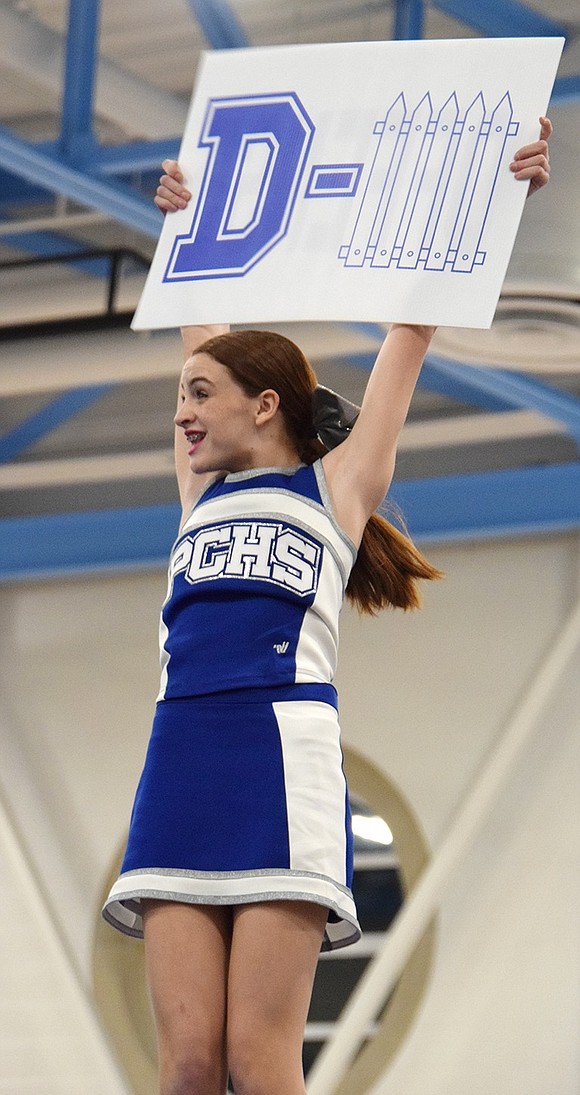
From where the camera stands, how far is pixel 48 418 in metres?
7.10

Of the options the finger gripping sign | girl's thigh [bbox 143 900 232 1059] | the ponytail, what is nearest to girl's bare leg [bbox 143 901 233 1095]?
girl's thigh [bbox 143 900 232 1059]

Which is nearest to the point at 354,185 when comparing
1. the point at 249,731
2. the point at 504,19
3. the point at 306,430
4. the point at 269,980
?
the point at 306,430

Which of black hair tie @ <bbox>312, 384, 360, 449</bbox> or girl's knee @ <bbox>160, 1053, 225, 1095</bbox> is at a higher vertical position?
black hair tie @ <bbox>312, 384, 360, 449</bbox>

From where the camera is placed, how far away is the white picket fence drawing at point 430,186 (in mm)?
2199

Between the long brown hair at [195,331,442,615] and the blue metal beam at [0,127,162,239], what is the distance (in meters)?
2.53

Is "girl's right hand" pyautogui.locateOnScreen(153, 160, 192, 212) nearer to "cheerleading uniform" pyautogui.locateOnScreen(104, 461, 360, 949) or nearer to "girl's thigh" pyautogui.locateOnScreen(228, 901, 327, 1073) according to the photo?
"cheerleading uniform" pyautogui.locateOnScreen(104, 461, 360, 949)

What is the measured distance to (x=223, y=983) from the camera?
1937 mm

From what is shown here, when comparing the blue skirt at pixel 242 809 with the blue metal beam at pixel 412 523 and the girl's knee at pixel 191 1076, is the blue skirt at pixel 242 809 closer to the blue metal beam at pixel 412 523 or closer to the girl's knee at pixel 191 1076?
the girl's knee at pixel 191 1076

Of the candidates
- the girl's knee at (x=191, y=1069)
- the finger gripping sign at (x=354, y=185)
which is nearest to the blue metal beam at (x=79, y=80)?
the finger gripping sign at (x=354, y=185)

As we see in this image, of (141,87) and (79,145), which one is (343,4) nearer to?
(141,87)

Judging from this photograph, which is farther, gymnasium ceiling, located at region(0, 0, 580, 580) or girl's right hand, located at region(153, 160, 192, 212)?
gymnasium ceiling, located at region(0, 0, 580, 580)

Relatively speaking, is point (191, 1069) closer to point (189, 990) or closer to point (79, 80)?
point (189, 990)

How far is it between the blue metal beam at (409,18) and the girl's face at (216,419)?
2702 millimetres

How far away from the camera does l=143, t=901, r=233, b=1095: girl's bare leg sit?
6.20ft
